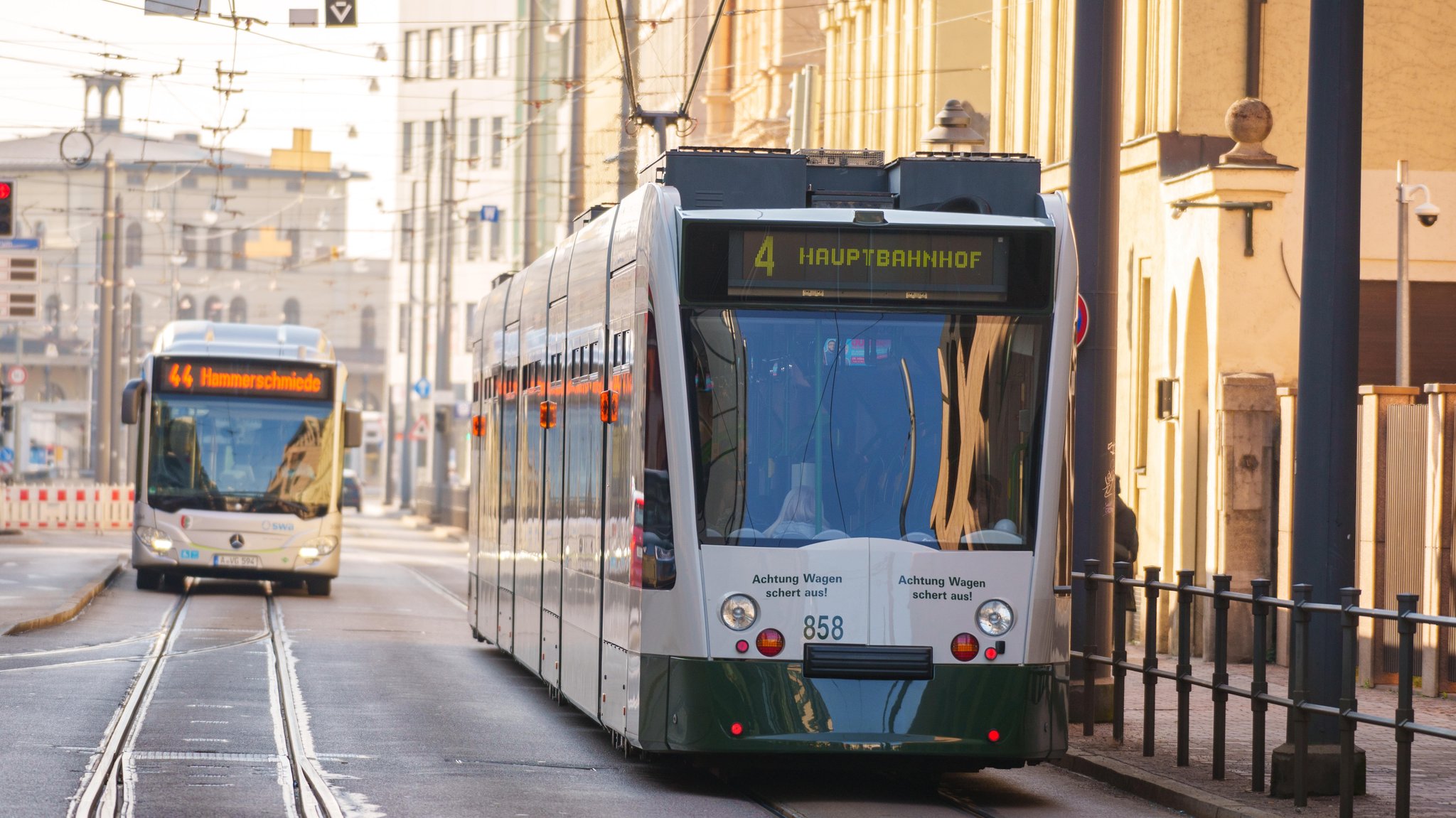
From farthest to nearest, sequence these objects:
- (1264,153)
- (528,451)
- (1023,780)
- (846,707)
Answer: (1264,153) < (528,451) < (1023,780) < (846,707)

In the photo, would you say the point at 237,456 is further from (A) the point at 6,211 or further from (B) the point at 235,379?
(A) the point at 6,211

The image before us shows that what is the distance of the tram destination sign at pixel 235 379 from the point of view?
27844mm

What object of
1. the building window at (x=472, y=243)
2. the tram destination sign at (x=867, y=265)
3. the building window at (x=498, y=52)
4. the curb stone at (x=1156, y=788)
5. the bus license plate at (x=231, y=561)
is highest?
the building window at (x=498, y=52)

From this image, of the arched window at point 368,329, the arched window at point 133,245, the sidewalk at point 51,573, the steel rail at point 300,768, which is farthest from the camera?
the arched window at point 368,329

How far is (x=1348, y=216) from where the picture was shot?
1120 centimetres

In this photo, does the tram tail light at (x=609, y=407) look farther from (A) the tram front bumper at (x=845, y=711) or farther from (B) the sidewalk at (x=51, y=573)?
(B) the sidewalk at (x=51, y=573)

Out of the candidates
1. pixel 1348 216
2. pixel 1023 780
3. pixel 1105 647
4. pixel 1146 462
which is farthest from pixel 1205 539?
pixel 1348 216

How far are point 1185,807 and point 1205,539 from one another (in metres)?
9.82

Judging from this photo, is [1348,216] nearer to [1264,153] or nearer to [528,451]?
[528,451]

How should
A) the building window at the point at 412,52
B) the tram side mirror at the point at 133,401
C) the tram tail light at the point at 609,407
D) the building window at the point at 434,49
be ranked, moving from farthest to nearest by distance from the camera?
the building window at the point at 412,52 → the building window at the point at 434,49 → the tram side mirror at the point at 133,401 → the tram tail light at the point at 609,407

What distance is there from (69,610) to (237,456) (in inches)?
169

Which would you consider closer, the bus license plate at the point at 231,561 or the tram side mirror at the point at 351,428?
the bus license plate at the point at 231,561

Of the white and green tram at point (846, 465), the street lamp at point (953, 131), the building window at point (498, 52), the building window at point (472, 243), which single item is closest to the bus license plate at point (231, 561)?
the street lamp at point (953, 131)

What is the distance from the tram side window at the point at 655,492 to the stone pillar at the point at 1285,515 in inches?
321
